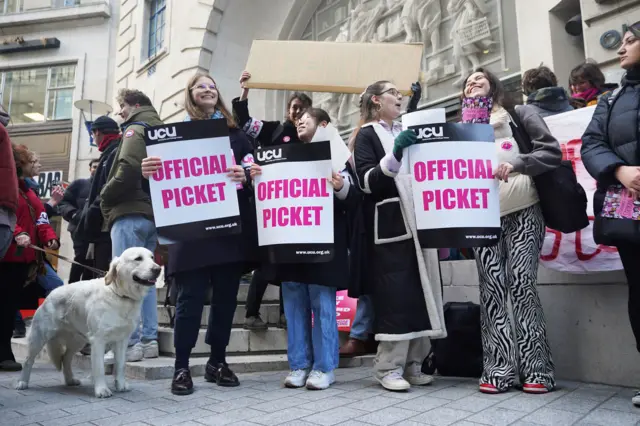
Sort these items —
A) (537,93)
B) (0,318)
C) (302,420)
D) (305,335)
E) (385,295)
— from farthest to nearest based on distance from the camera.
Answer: (0,318), (537,93), (305,335), (385,295), (302,420)

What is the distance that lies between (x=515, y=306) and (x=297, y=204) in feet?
4.92

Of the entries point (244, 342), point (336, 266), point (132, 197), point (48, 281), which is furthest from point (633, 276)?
point (48, 281)

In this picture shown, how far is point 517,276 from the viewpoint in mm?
3066

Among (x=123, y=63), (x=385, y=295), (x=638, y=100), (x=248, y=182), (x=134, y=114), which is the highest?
(x=123, y=63)

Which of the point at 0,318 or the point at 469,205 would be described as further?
the point at 0,318

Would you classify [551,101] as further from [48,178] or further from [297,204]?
[48,178]

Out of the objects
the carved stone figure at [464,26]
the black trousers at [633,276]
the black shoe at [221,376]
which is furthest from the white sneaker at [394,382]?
the carved stone figure at [464,26]

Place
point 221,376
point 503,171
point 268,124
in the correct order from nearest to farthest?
point 503,171
point 221,376
point 268,124

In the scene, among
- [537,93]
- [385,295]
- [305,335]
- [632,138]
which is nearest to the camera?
[632,138]

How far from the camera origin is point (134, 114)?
387 centimetres

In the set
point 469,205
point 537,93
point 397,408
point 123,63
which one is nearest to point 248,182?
point 469,205

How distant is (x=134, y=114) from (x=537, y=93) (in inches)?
121

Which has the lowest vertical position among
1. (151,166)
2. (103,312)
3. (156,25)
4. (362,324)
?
(362,324)

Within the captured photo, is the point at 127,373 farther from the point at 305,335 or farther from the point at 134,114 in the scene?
the point at 134,114
